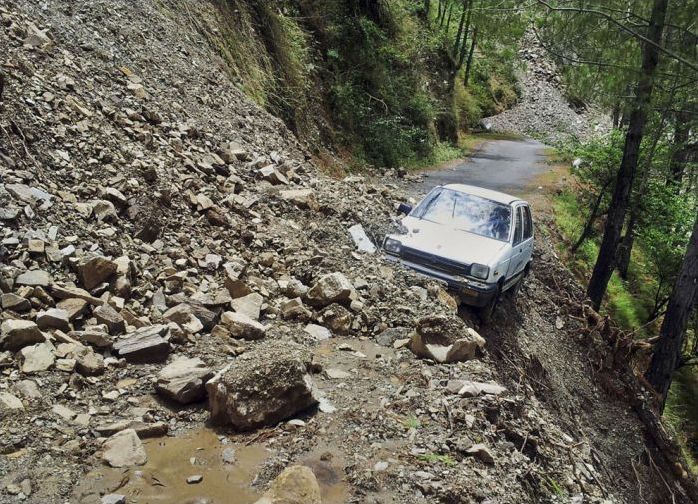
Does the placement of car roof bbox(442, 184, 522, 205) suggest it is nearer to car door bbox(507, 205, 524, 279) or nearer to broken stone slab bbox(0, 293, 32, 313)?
car door bbox(507, 205, 524, 279)

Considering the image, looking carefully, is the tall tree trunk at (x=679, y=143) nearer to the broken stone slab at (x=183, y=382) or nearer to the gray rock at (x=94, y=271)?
the broken stone slab at (x=183, y=382)

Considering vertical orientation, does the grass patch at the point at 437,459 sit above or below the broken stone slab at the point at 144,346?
below

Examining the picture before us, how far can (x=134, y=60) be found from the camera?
10.4 metres

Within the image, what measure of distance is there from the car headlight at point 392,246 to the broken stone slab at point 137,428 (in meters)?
4.82

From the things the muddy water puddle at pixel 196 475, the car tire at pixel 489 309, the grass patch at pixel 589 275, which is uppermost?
the muddy water puddle at pixel 196 475

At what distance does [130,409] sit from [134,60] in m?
7.32

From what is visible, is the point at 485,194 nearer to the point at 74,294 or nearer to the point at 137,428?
the point at 74,294

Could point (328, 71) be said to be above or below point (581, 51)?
below

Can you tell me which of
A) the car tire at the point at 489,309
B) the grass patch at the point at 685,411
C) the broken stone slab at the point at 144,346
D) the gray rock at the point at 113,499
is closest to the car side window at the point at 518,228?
the car tire at the point at 489,309

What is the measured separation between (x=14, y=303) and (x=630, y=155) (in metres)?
11.1

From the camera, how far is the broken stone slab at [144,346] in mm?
5348

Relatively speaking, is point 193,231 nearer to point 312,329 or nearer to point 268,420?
point 312,329

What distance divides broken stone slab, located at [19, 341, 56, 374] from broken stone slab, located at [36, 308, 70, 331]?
→ 0.85 ft

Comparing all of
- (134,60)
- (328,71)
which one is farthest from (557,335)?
(328,71)
